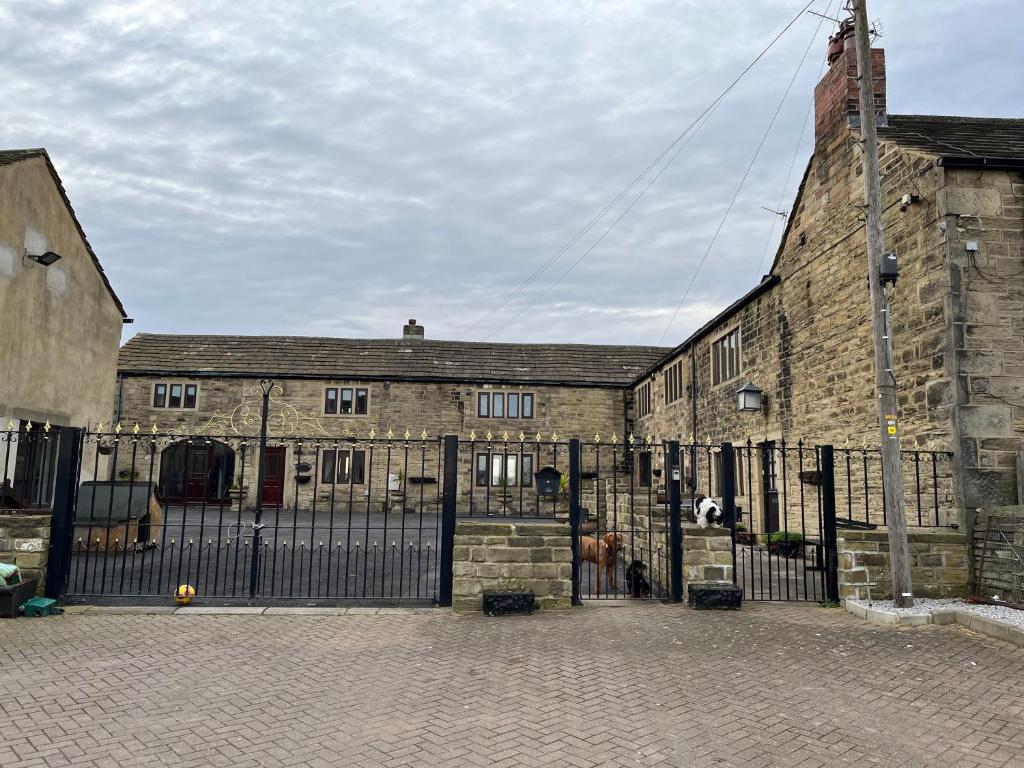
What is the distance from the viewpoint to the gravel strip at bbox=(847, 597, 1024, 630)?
24.7 ft

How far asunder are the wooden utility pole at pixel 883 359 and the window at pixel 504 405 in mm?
22385

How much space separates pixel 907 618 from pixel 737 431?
969 cm

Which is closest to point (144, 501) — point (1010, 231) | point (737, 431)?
point (737, 431)

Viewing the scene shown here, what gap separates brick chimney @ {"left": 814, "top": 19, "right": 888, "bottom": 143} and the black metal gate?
34.8ft

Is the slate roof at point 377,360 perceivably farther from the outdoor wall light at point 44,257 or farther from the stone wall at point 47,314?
the outdoor wall light at point 44,257

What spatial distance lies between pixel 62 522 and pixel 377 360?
22.9 metres

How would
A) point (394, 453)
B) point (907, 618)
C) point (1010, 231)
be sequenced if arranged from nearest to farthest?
point (907, 618)
point (1010, 231)
point (394, 453)

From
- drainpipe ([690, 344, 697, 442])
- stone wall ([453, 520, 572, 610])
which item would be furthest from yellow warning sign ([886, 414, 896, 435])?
drainpipe ([690, 344, 697, 442])

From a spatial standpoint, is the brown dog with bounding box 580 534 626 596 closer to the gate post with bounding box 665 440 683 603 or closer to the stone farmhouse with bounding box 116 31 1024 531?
the gate post with bounding box 665 440 683 603

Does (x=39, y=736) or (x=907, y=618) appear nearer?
(x=39, y=736)

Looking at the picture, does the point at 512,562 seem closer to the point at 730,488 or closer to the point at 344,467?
the point at 730,488

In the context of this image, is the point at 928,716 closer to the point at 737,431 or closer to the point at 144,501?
the point at 737,431

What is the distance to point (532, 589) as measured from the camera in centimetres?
862

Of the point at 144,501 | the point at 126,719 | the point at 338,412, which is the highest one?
the point at 338,412
